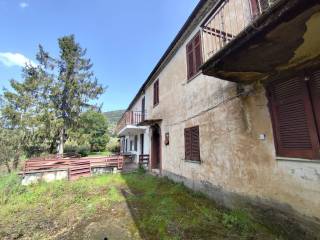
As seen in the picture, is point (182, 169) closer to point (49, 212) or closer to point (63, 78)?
point (49, 212)

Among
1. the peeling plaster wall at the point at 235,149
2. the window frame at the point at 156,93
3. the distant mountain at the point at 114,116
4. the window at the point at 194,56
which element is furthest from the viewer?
the distant mountain at the point at 114,116

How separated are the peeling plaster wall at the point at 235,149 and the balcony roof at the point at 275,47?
2.41 ft

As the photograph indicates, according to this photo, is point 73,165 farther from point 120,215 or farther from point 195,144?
point 195,144

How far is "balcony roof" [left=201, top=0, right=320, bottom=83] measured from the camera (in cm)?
198

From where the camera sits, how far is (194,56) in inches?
271

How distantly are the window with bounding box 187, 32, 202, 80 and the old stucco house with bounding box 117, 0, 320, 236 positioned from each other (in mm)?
71

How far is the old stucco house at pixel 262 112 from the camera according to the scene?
2490 mm

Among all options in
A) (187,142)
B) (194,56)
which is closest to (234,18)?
(194,56)

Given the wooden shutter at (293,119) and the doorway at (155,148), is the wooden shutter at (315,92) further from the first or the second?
the doorway at (155,148)

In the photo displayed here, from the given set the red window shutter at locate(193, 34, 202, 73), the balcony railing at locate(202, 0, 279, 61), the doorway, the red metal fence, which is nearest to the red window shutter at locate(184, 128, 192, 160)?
the red window shutter at locate(193, 34, 202, 73)

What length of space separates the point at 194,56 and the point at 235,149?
13.5 feet

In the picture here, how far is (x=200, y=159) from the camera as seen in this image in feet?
20.7

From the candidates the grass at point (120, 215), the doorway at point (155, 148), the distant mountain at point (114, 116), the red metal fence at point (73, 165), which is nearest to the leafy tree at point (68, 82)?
the red metal fence at point (73, 165)

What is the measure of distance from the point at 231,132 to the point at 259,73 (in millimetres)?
1775
